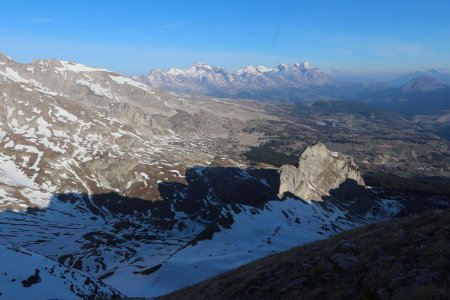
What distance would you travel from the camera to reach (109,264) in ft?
409

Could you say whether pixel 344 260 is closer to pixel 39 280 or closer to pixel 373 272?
pixel 373 272

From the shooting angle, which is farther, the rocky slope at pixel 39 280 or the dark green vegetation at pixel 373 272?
the rocky slope at pixel 39 280

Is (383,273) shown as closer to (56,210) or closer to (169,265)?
(169,265)

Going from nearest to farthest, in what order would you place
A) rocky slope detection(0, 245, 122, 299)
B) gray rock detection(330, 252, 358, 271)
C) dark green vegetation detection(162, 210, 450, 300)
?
dark green vegetation detection(162, 210, 450, 300) < gray rock detection(330, 252, 358, 271) < rocky slope detection(0, 245, 122, 299)

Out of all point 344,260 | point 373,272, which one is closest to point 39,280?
point 344,260

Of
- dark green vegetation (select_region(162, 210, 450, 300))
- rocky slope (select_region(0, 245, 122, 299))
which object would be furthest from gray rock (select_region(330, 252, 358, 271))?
rocky slope (select_region(0, 245, 122, 299))

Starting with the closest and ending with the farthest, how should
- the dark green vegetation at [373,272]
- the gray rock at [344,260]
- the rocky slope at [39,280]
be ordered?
the dark green vegetation at [373,272]
the gray rock at [344,260]
the rocky slope at [39,280]

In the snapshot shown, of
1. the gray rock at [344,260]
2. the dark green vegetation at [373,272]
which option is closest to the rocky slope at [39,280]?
the dark green vegetation at [373,272]

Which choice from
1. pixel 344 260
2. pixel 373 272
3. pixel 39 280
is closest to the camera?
pixel 373 272

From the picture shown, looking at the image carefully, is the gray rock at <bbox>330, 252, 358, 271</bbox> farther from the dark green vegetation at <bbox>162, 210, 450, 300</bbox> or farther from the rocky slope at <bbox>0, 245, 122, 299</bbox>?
the rocky slope at <bbox>0, 245, 122, 299</bbox>

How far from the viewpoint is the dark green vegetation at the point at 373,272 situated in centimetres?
2053

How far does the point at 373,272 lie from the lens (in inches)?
931

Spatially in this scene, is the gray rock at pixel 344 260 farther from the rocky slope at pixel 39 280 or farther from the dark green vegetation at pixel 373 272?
the rocky slope at pixel 39 280

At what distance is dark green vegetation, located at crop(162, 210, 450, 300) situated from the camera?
20.5 m
